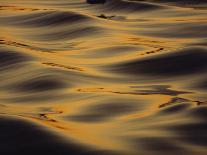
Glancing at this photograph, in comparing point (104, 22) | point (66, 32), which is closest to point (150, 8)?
point (104, 22)

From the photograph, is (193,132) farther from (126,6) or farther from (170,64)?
(126,6)

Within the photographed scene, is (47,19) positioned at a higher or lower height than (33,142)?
lower

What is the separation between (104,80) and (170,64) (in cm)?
49

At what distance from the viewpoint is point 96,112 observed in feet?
11.2

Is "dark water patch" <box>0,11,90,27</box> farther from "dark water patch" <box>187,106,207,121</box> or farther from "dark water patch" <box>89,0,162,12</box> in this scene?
A: "dark water patch" <box>187,106,207,121</box>

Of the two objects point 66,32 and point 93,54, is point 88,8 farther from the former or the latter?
point 93,54

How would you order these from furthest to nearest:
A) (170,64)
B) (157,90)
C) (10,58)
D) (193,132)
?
(10,58) → (170,64) → (157,90) → (193,132)

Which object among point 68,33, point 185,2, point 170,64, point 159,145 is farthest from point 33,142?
point 185,2

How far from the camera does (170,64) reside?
4.45 meters

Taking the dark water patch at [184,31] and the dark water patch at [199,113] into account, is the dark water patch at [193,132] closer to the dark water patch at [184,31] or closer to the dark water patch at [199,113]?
the dark water patch at [199,113]

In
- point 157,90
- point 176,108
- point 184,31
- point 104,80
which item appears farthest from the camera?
point 184,31

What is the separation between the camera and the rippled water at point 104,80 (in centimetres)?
296

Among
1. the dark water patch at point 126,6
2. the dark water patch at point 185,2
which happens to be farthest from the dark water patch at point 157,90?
the dark water patch at point 185,2

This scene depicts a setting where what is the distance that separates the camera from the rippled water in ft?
9.72
